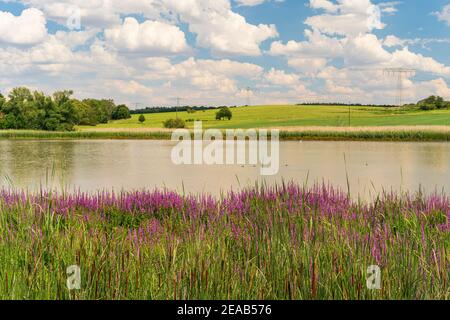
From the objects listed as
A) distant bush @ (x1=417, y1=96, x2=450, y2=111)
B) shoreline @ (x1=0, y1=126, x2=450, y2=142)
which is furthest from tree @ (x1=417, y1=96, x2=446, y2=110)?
shoreline @ (x1=0, y1=126, x2=450, y2=142)

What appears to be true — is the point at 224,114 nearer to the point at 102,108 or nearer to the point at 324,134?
the point at 102,108

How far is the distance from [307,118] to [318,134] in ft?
129

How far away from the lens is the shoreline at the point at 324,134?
49531 mm

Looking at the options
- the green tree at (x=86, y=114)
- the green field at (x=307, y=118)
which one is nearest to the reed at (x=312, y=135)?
the green field at (x=307, y=118)

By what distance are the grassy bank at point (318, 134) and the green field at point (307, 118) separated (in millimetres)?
19107

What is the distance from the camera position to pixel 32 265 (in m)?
4.44

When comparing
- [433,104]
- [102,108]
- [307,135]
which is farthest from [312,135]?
[102,108]

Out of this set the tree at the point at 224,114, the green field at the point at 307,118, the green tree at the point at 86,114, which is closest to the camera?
the green field at the point at 307,118

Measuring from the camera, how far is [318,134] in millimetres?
53062

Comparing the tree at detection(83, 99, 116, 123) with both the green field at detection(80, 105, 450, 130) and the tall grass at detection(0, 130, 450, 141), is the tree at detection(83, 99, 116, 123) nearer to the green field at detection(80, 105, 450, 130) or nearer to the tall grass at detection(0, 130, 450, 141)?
the green field at detection(80, 105, 450, 130)

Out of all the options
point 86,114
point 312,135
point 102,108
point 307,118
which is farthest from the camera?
point 102,108

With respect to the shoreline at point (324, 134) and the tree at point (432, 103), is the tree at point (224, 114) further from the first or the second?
the tree at point (432, 103)
